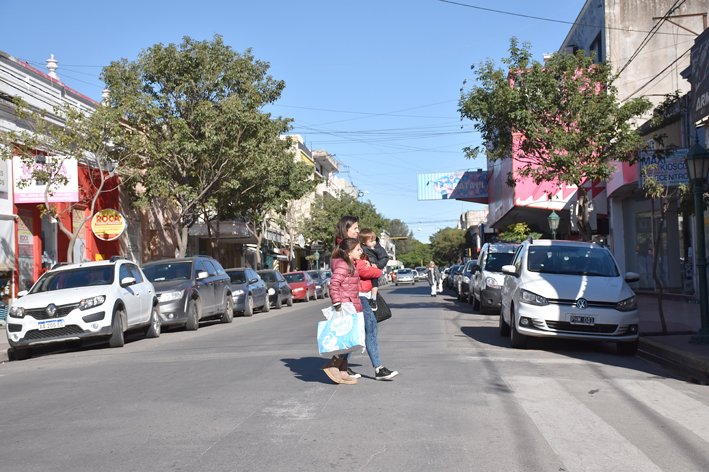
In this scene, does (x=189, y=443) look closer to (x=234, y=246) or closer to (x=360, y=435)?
(x=360, y=435)

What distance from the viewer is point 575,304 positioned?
1062 cm

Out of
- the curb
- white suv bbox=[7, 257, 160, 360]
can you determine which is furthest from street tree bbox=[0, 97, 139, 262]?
Answer: the curb

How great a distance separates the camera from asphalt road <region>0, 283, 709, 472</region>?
498 cm

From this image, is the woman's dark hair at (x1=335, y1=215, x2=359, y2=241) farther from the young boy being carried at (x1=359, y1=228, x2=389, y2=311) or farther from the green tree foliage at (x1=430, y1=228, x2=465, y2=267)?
the green tree foliage at (x1=430, y1=228, x2=465, y2=267)

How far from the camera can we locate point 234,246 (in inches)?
1905

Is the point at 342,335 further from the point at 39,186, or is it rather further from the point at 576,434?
the point at 39,186

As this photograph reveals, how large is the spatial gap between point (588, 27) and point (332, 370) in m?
27.7

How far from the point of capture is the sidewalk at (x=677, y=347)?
9484 millimetres

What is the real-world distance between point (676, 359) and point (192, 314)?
1054cm

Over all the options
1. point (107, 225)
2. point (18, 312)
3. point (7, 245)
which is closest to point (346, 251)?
point (18, 312)

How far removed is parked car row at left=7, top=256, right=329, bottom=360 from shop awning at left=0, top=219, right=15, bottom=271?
216 inches

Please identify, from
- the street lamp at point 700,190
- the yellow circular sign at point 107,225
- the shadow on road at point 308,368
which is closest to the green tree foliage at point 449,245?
the yellow circular sign at point 107,225

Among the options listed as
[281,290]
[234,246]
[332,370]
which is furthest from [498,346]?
[234,246]

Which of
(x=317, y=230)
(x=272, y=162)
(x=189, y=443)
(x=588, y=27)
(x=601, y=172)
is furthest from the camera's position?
(x=317, y=230)
